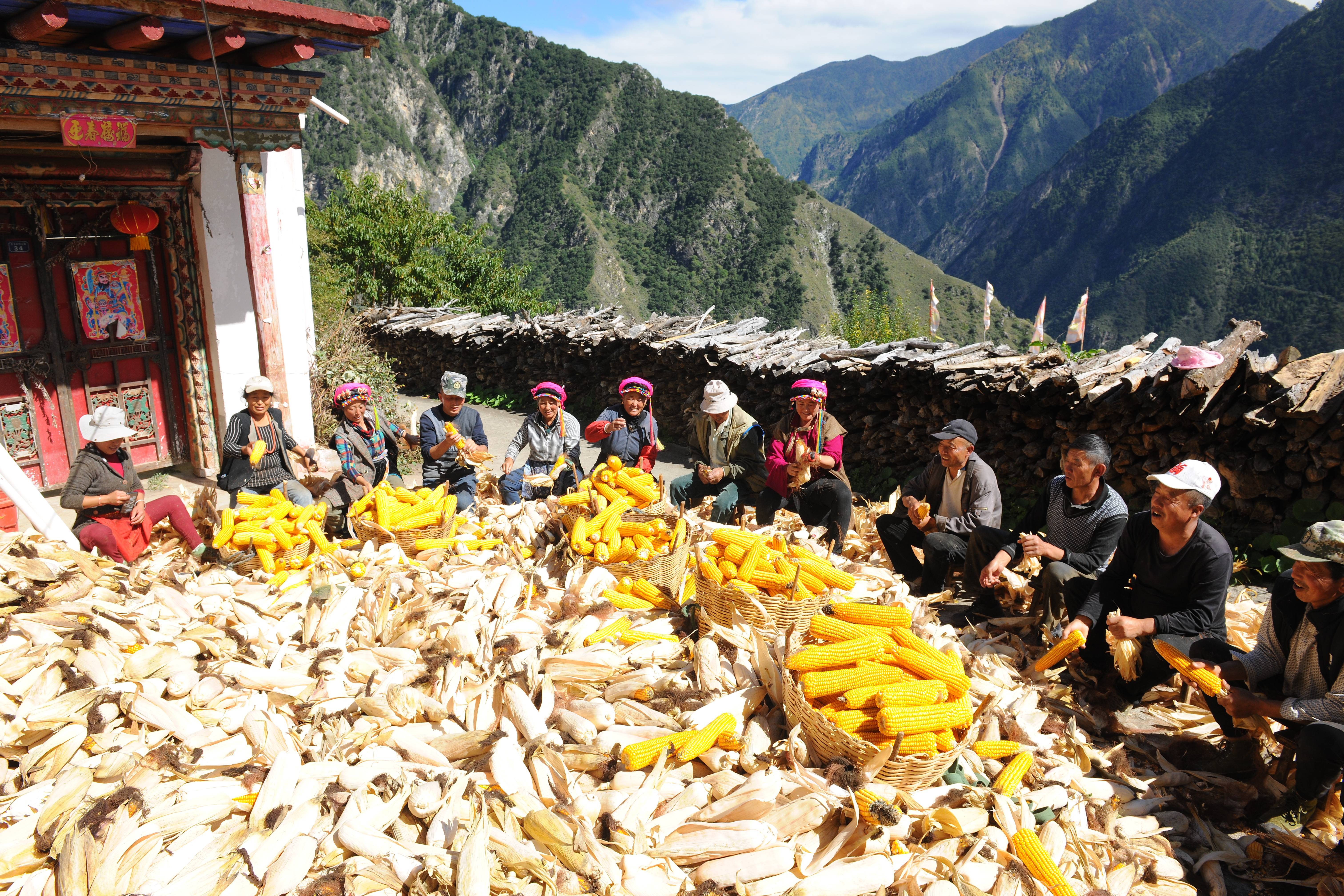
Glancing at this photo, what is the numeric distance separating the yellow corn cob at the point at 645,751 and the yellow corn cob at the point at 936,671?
1.01 m

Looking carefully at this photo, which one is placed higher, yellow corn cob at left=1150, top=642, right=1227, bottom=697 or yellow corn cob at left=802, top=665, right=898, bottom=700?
yellow corn cob at left=802, top=665, right=898, bottom=700

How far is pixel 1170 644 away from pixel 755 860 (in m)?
2.62

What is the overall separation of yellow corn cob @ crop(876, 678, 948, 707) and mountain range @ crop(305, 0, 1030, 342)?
74.4 metres

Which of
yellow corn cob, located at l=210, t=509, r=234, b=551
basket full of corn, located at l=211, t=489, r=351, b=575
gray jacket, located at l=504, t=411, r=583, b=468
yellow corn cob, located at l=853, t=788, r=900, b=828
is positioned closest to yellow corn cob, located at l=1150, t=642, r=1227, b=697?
yellow corn cob, located at l=853, t=788, r=900, b=828

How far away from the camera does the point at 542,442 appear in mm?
6715

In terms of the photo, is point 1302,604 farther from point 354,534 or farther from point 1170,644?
point 354,534

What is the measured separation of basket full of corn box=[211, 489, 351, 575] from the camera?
481cm

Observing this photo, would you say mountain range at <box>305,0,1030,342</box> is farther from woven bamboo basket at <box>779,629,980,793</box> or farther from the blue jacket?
woven bamboo basket at <box>779,629,980,793</box>

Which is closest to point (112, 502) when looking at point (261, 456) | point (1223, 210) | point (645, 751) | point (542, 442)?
point (261, 456)

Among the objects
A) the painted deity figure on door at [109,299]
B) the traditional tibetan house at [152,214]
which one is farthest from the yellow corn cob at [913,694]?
the painted deity figure on door at [109,299]

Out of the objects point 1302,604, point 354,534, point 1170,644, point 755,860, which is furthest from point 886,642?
point 354,534

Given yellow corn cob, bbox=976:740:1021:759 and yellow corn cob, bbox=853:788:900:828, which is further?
yellow corn cob, bbox=976:740:1021:759

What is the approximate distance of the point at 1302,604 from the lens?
3.46 m

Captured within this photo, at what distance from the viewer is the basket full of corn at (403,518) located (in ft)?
16.1
